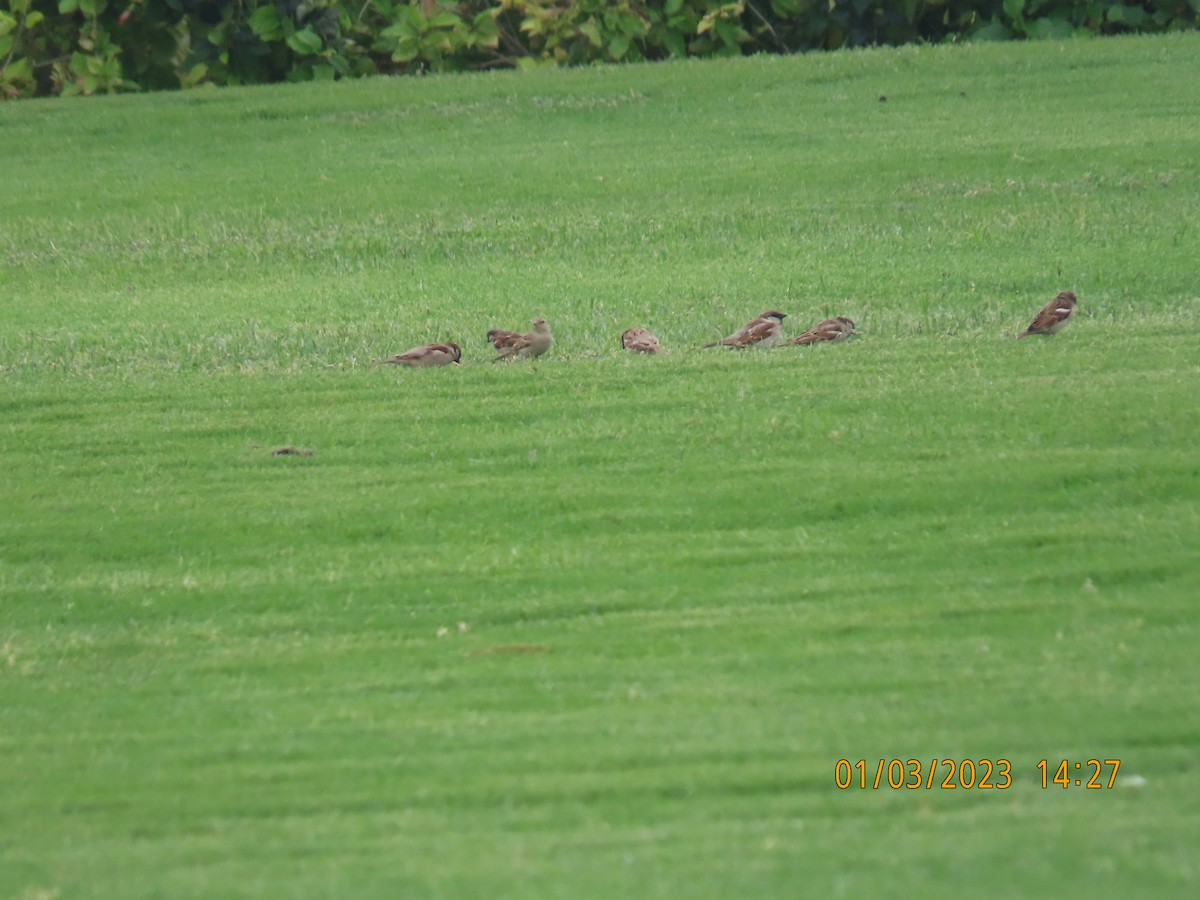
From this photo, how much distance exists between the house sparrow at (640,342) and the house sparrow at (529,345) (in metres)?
0.70

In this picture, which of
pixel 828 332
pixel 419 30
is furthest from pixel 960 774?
pixel 419 30

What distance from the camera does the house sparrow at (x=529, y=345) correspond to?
46.8 feet

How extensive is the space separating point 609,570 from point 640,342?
5.25 meters

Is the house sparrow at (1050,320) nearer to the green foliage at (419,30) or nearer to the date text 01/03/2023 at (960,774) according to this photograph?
the date text 01/03/2023 at (960,774)

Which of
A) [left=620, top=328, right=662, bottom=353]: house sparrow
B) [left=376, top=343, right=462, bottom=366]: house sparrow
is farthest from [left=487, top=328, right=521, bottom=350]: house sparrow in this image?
[left=620, top=328, right=662, bottom=353]: house sparrow

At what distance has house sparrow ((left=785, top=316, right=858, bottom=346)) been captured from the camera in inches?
564

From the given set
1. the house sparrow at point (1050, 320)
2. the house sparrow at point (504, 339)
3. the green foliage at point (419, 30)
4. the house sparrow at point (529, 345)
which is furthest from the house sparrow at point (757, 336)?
the green foliage at point (419, 30)

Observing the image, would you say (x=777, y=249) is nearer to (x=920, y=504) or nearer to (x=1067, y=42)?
(x=920, y=504)

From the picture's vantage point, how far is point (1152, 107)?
26.5m

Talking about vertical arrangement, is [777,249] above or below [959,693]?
below

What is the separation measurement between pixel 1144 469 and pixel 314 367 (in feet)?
23.5

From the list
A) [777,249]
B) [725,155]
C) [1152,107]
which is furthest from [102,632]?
[1152,107]

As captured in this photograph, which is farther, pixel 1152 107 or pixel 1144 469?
pixel 1152 107
